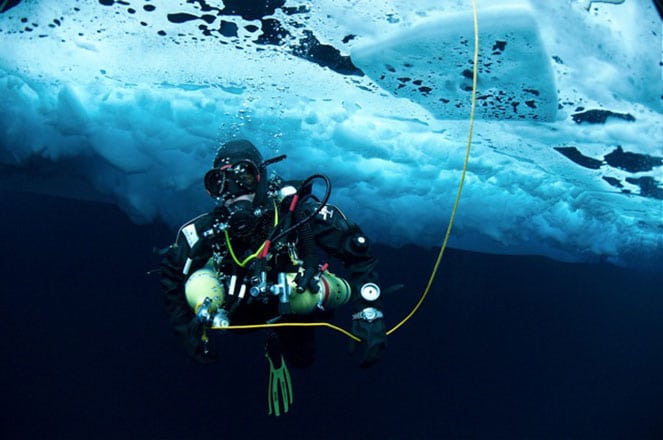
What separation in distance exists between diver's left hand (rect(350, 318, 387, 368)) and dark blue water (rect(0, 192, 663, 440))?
1691 cm

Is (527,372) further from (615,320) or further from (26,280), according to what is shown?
(26,280)

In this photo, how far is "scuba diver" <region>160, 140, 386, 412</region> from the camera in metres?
2.95

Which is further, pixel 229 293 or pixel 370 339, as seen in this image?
pixel 370 339

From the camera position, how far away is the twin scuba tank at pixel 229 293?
2.82 meters

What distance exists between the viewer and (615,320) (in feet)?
181

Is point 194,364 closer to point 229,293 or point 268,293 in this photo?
point 229,293

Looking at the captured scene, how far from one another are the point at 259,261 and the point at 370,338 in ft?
3.59

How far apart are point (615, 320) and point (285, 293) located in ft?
223

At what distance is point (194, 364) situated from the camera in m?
19.0

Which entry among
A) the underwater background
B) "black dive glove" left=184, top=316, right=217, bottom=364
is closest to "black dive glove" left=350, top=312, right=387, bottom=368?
"black dive glove" left=184, top=316, right=217, bottom=364

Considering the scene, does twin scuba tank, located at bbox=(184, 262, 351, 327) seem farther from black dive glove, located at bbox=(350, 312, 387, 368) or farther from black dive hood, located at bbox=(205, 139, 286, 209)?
black dive hood, located at bbox=(205, 139, 286, 209)

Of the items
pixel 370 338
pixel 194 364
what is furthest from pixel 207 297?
pixel 194 364

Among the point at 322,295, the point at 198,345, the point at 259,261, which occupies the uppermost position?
the point at 259,261

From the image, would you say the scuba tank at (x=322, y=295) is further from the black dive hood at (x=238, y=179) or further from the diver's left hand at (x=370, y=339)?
the black dive hood at (x=238, y=179)
